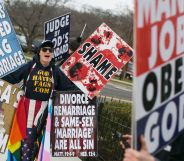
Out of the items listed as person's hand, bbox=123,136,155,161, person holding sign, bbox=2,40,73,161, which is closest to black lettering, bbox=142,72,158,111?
person's hand, bbox=123,136,155,161

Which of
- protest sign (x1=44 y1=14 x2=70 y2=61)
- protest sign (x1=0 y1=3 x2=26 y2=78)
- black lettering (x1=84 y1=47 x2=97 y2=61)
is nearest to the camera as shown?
protest sign (x1=0 y1=3 x2=26 y2=78)

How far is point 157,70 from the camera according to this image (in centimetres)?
192

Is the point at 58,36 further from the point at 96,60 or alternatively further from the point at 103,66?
the point at 103,66

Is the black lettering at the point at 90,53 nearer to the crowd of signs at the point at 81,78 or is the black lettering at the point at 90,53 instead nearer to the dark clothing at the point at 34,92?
the crowd of signs at the point at 81,78

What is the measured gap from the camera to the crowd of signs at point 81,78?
21.4 feet

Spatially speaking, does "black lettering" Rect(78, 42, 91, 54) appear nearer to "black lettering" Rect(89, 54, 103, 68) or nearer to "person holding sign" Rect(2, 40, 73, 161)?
"black lettering" Rect(89, 54, 103, 68)

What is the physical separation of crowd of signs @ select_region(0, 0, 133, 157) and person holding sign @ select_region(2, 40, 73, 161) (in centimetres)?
50

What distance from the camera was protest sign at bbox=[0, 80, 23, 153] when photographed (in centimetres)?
600

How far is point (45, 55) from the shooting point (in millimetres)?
5852

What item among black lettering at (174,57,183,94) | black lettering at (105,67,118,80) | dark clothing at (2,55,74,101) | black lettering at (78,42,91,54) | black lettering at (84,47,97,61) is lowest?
black lettering at (174,57,183,94)

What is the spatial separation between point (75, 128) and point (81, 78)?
589mm

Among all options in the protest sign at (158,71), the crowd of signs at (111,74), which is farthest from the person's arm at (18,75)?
the protest sign at (158,71)

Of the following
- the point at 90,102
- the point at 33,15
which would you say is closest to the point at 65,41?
the point at 90,102

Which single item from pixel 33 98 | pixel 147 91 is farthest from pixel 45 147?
pixel 147 91
